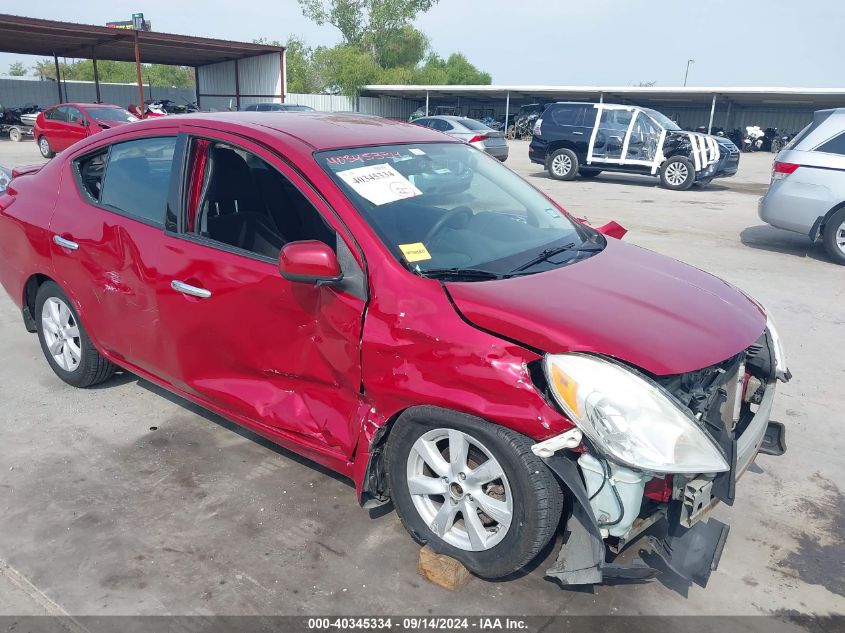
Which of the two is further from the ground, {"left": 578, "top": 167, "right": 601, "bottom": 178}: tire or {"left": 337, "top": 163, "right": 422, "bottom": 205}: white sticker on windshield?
{"left": 337, "top": 163, "right": 422, "bottom": 205}: white sticker on windshield

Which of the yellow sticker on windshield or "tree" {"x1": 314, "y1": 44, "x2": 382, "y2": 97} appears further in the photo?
"tree" {"x1": 314, "y1": 44, "x2": 382, "y2": 97}

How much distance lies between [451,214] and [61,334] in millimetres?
2756

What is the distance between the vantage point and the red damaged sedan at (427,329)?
234cm

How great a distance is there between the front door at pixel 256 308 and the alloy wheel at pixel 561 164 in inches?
591

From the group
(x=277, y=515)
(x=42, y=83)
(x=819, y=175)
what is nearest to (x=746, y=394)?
Answer: (x=277, y=515)

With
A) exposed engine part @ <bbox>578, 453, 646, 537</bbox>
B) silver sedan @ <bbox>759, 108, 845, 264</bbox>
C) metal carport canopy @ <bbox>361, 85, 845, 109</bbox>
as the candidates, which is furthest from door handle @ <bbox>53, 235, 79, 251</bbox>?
metal carport canopy @ <bbox>361, 85, 845, 109</bbox>

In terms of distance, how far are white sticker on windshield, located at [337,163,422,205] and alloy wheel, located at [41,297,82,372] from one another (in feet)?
7.29

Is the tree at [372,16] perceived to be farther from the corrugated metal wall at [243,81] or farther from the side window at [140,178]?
the side window at [140,178]

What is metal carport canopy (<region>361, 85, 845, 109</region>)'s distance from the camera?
34.0 meters

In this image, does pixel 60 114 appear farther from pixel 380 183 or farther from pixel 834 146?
pixel 380 183

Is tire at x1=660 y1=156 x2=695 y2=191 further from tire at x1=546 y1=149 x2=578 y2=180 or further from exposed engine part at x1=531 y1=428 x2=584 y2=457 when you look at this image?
exposed engine part at x1=531 y1=428 x2=584 y2=457

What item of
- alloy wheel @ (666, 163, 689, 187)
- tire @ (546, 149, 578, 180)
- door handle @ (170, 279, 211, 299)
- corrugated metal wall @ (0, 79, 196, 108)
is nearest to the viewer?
door handle @ (170, 279, 211, 299)

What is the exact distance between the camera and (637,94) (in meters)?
39.2

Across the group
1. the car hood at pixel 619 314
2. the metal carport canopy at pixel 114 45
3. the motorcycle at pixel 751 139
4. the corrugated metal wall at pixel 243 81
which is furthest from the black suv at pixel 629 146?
the motorcycle at pixel 751 139
